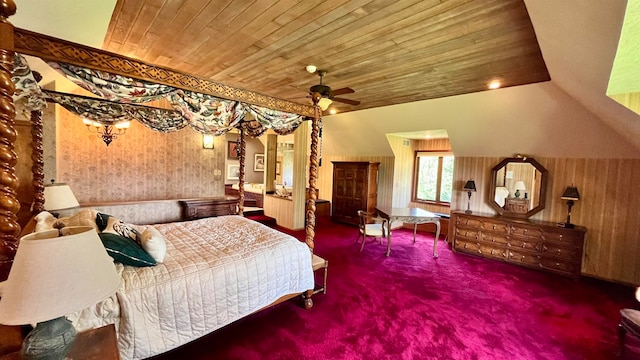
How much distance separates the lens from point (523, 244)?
14.0ft

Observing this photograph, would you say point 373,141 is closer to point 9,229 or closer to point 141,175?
point 141,175

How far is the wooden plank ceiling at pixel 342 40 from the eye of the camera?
201cm

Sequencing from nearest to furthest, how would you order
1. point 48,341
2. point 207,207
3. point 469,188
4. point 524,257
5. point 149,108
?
→ point 48,341 < point 149,108 < point 524,257 < point 207,207 < point 469,188

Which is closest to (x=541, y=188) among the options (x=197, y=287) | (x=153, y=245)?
(x=197, y=287)

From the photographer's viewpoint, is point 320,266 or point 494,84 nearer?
point 320,266

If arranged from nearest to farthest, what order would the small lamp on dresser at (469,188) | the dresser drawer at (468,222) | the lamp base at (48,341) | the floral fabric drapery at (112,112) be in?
the lamp base at (48,341), the floral fabric drapery at (112,112), the dresser drawer at (468,222), the small lamp on dresser at (469,188)

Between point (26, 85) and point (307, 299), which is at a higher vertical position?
point (26, 85)

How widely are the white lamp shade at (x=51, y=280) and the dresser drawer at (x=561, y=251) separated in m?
5.47

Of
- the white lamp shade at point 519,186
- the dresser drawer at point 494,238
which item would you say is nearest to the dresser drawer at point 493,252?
the dresser drawer at point 494,238

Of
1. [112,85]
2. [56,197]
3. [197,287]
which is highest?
[112,85]

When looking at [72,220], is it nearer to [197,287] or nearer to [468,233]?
[197,287]

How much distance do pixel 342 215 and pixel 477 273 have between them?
348 cm

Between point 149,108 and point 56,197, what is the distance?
1.58 metres

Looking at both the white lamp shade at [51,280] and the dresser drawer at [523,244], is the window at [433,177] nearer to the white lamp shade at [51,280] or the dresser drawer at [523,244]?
the dresser drawer at [523,244]
